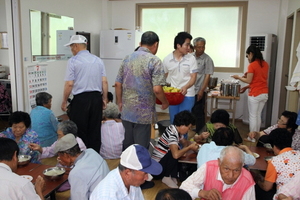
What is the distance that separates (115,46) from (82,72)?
309cm

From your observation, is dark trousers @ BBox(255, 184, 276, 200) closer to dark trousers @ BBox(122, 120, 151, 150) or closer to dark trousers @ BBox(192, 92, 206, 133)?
dark trousers @ BBox(122, 120, 151, 150)

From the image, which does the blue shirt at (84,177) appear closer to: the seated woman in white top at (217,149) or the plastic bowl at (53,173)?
the plastic bowl at (53,173)

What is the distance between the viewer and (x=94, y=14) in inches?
239

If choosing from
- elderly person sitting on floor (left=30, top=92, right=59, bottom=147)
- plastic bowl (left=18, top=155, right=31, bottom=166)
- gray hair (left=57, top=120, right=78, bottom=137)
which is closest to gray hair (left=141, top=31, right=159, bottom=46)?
gray hair (left=57, top=120, right=78, bottom=137)

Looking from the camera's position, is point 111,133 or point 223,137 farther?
point 111,133

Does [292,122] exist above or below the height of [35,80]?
below

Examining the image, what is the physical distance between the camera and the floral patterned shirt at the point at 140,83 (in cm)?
255

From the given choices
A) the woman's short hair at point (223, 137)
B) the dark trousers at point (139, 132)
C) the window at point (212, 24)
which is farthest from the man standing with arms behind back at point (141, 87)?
the window at point (212, 24)

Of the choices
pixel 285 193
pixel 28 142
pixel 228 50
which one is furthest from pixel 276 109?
pixel 28 142

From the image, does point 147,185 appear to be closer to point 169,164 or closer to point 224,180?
point 169,164

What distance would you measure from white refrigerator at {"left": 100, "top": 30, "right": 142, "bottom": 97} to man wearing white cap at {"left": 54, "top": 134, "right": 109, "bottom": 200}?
404cm

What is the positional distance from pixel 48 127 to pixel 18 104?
100cm

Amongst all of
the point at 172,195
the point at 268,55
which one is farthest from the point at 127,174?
the point at 268,55

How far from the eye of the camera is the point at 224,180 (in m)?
1.77
